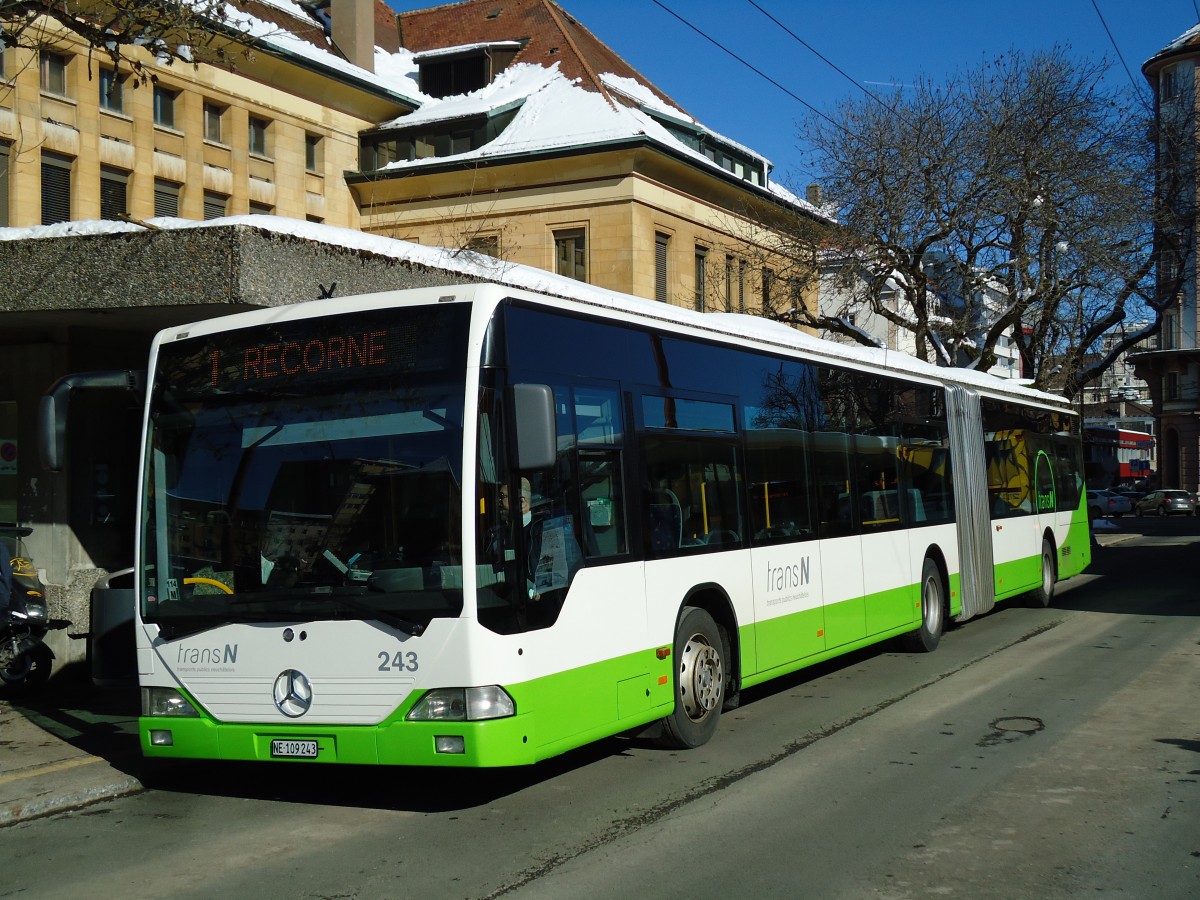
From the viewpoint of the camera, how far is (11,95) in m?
32.9

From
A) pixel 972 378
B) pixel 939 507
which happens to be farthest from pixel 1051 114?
pixel 939 507

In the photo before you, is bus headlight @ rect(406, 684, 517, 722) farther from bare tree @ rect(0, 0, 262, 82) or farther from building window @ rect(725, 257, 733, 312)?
building window @ rect(725, 257, 733, 312)

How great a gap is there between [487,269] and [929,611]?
5963 millimetres

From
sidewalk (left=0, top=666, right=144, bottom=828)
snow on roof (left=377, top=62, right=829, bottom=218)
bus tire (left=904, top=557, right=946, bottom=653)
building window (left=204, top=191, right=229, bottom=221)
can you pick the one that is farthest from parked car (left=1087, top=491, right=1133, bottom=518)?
sidewalk (left=0, top=666, right=144, bottom=828)

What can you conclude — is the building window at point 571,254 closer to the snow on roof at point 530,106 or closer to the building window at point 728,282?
the snow on roof at point 530,106

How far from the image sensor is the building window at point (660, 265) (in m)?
40.7

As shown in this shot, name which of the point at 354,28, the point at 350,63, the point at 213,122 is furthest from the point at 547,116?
the point at 213,122

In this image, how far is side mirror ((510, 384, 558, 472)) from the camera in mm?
6879

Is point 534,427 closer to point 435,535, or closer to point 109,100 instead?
point 435,535

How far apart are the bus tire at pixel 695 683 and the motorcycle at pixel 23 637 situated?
590 cm

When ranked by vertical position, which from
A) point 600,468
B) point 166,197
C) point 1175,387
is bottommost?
point 600,468

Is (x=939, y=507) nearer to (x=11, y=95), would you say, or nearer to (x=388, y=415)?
(x=388, y=415)

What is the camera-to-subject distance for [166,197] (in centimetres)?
3781

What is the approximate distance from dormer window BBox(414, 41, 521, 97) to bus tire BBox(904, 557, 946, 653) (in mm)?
33358
